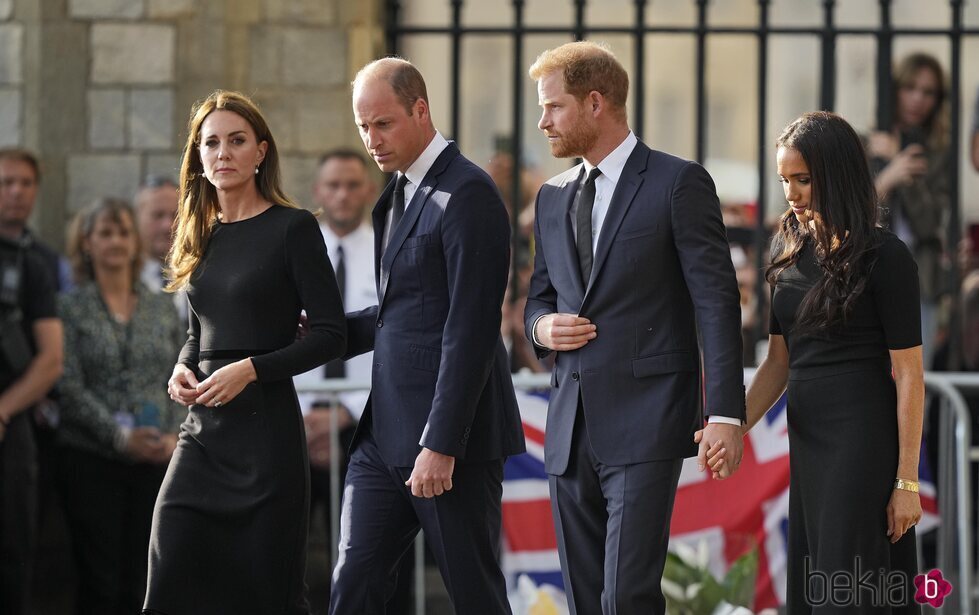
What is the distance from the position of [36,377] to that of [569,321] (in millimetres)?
3164

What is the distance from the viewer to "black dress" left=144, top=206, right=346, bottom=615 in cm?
434

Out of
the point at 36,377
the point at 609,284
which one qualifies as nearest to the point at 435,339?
the point at 609,284

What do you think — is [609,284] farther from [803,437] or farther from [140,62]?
[140,62]

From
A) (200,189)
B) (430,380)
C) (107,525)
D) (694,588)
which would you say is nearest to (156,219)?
(107,525)

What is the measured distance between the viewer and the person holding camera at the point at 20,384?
21.4 feet

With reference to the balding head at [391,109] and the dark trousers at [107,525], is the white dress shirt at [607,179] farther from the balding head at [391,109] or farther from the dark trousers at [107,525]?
the dark trousers at [107,525]

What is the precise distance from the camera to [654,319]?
14.1 ft

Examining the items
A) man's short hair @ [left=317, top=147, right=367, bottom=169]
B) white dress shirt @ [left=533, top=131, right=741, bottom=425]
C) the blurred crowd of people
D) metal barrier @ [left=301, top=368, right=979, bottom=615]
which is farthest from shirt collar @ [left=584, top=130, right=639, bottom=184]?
man's short hair @ [left=317, top=147, right=367, bottom=169]

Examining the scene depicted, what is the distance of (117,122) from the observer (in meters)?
7.63

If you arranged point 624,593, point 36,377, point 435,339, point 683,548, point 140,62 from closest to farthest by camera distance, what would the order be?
point 624,593, point 435,339, point 683,548, point 36,377, point 140,62

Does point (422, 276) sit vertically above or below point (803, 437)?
above

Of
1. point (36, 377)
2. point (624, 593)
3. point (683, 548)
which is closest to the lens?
point (624, 593)

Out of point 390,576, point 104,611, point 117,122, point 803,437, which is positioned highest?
point 117,122

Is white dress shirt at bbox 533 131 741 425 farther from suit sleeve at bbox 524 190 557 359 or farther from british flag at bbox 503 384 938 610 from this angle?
british flag at bbox 503 384 938 610
